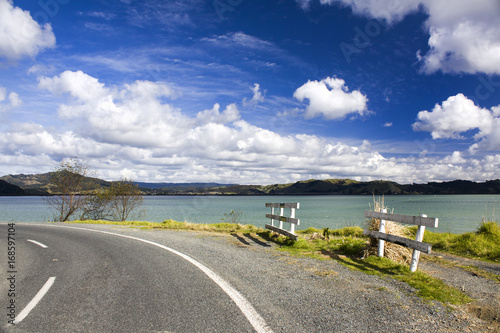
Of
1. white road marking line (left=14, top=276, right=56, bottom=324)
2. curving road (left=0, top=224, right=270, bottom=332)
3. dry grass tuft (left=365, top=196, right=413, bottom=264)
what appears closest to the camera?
curving road (left=0, top=224, right=270, bottom=332)

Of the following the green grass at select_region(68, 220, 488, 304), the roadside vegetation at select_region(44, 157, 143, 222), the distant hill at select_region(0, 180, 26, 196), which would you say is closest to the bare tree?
the roadside vegetation at select_region(44, 157, 143, 222)

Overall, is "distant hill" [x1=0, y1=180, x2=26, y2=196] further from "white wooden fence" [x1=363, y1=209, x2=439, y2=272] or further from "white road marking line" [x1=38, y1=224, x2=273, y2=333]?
"white wooden fence" [x1=363, y1=209, x2=439, y2=272]

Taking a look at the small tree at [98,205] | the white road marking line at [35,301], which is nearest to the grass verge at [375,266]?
the white road marking line at [35,301]

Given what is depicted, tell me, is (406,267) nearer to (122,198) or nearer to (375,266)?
(375,266)

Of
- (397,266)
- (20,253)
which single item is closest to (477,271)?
(397,266)

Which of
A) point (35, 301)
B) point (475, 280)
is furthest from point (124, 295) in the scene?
point (475, 280)

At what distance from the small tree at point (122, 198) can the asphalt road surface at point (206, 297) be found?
23960mm

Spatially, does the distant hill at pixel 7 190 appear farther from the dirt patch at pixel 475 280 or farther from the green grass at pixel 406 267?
the dirt patch at pixel 475 280

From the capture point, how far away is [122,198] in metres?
31.9

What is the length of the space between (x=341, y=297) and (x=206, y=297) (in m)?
2.32

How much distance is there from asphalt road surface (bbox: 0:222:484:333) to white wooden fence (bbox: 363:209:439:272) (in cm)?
109

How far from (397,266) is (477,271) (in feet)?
8.09

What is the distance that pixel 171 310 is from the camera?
466 centimetres

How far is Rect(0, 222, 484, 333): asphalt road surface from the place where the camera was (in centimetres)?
418
